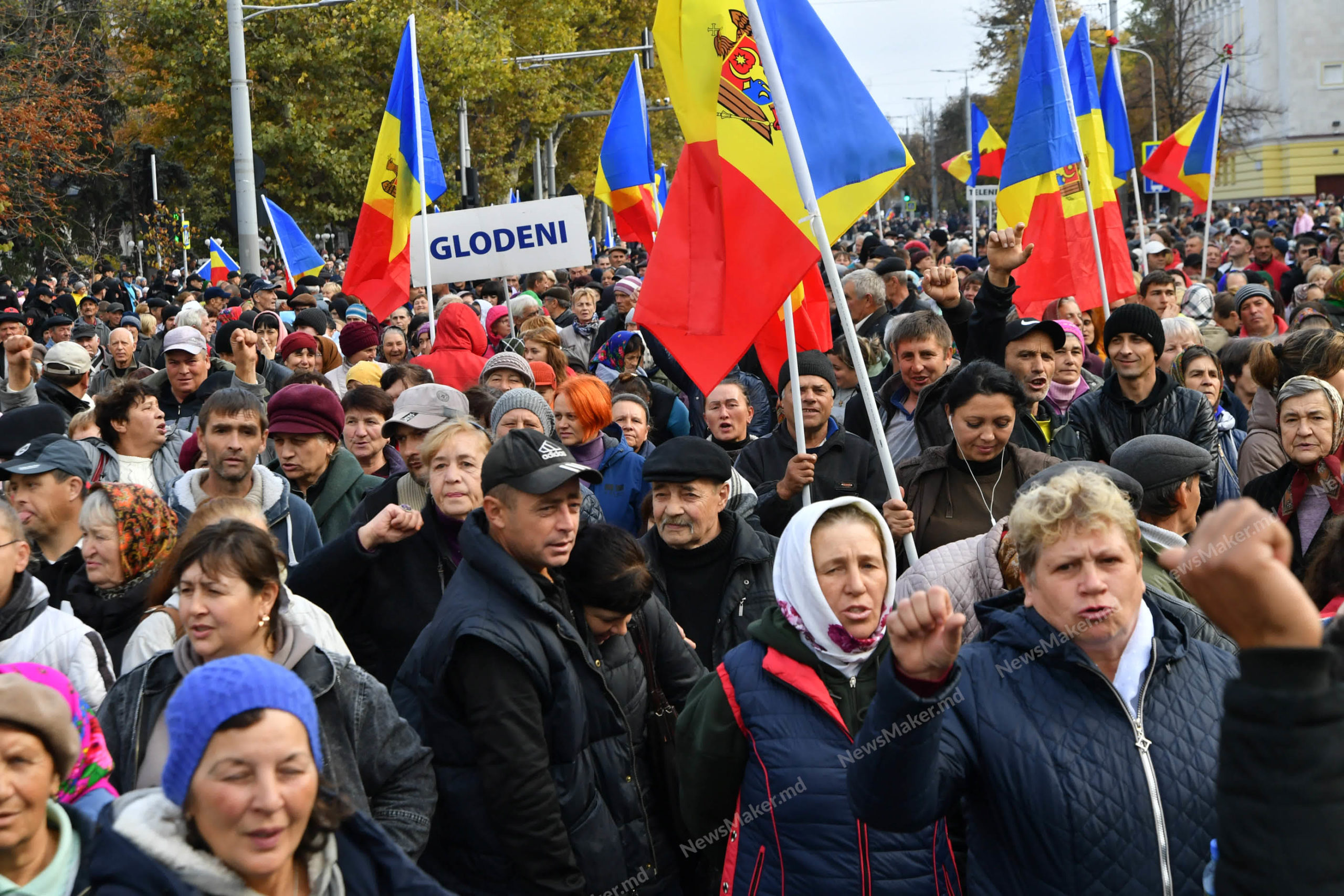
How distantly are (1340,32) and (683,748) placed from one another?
7948cm

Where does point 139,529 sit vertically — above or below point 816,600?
above

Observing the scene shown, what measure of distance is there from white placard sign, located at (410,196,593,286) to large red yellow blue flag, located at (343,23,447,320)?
2.66 ft

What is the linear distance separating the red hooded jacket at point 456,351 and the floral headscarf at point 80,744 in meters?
5.68

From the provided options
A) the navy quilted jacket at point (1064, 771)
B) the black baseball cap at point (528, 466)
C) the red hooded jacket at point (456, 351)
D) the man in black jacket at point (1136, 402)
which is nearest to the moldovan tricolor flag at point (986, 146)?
the red hooded jacket at point (456, 351)

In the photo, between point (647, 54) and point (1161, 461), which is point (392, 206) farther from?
point (647, 54)

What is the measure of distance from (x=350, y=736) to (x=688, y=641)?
4.44 ft

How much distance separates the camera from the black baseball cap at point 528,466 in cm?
391

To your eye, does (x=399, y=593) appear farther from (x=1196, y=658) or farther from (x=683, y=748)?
(x=1196, y=658)

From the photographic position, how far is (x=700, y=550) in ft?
16.0

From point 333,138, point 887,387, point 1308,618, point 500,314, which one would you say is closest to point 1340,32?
point 333,138

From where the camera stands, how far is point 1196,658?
2979mm

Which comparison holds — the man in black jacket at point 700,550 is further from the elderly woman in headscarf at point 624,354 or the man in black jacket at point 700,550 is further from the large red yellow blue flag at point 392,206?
the large red yellow blue flag at point 392,206

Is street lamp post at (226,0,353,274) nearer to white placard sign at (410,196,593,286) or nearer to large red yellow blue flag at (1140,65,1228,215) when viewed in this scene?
white placard sign at (410,196,593,286)

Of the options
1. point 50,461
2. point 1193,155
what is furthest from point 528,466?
point 1193,155
